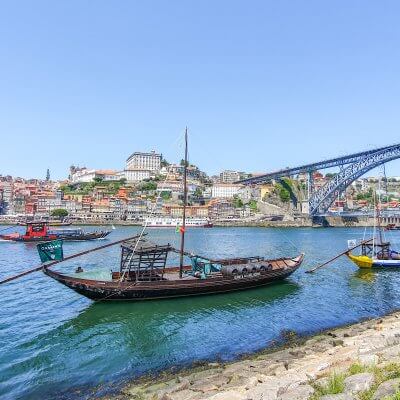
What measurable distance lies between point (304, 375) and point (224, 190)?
166252mm

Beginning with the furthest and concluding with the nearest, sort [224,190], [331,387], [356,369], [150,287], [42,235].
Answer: [224,190] → [42,235] → [150,287] → [356,369] → [331,387]

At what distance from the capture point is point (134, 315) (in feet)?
Result: 63.0

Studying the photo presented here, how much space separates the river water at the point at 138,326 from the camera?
12.6 m

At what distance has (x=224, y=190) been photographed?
175m

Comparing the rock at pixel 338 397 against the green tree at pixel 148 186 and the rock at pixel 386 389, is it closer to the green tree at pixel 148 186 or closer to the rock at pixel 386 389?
the rock at pixel 386 389

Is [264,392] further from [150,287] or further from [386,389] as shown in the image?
[150,287]

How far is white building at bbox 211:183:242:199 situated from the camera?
173 meters

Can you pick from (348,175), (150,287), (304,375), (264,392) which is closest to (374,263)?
(150,287)

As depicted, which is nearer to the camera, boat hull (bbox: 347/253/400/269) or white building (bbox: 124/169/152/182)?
boat hull (bbox: 347/253/400/269)

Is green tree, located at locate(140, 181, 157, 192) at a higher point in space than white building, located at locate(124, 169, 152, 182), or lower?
lower

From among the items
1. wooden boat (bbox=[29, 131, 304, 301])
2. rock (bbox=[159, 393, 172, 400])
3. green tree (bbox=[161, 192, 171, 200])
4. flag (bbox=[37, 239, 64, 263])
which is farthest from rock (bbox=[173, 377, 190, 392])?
green tree (bbox=[161, 192, 171, 200])

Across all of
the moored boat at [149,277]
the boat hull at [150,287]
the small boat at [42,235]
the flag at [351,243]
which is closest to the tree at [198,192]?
the small boat at [42,235]

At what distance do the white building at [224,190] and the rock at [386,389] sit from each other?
543ft

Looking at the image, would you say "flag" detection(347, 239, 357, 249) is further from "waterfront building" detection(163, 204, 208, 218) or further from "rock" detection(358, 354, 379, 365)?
"waterfront building" detection(163, 204, 208, 218)
